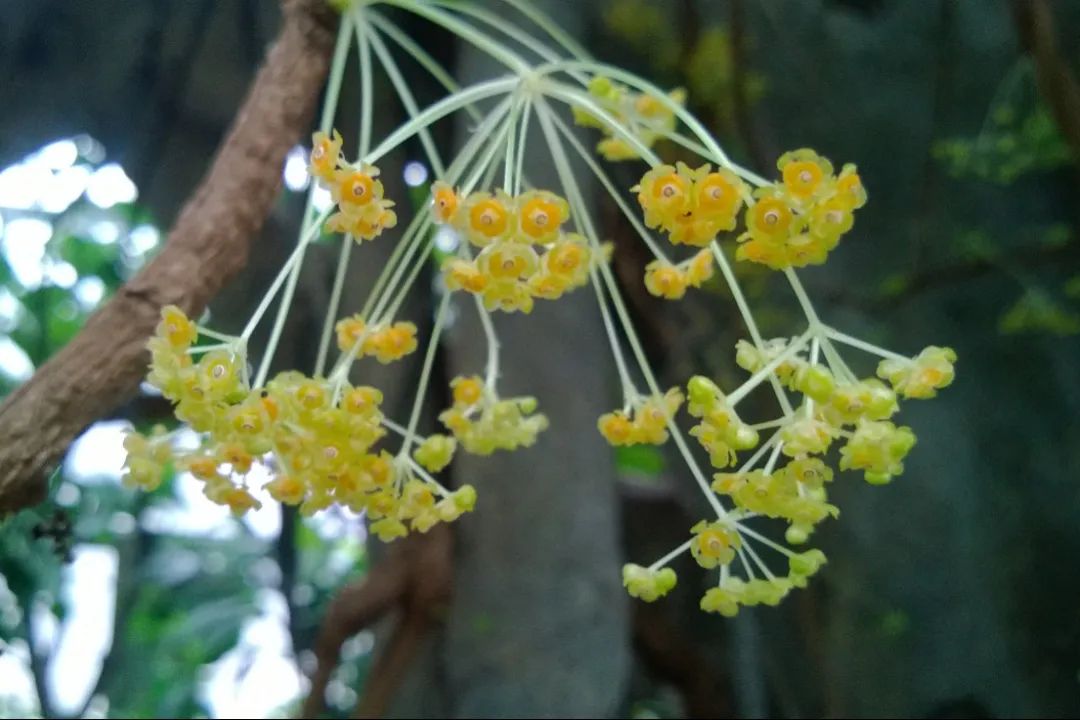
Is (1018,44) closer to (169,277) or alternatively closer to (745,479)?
(745,479)

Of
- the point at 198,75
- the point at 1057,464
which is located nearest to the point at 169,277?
the point at 198,75

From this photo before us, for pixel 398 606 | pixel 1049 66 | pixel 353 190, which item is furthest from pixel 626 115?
pixel 398 606

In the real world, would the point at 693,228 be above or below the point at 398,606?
above

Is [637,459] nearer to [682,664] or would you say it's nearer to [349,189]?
[682,664]

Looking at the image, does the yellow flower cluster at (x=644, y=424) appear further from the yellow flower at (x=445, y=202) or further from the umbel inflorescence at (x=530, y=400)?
the yellow flower at (x=445, y=202)

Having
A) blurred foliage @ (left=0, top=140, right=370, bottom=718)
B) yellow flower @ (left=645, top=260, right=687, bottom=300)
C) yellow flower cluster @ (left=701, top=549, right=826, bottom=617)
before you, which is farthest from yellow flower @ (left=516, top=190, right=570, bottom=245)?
blurred foliage @ (left=0, top=140, right=370, bottom=718)

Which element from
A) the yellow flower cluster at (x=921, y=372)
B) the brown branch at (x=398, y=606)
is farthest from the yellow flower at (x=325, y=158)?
the brown branch at (x=398, y=606)
